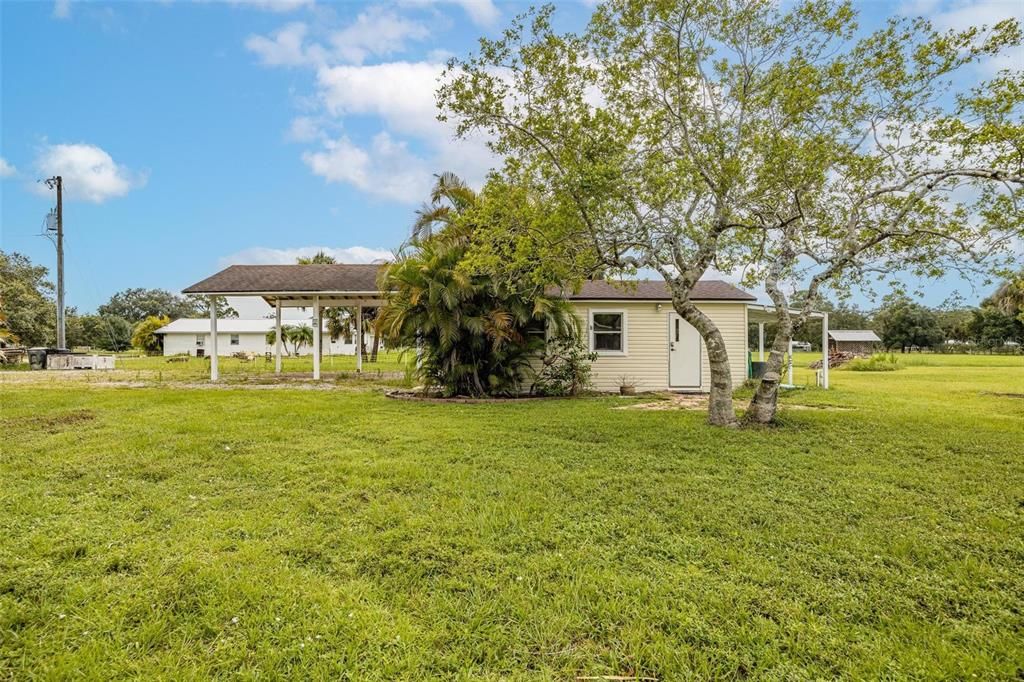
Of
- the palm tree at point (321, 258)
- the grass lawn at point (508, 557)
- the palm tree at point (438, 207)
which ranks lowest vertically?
the grass lawn at point (508, 557)

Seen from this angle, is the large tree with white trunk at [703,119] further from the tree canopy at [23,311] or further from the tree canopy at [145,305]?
the tree canopy at [145,305]

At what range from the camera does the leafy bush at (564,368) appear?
11.5 meters

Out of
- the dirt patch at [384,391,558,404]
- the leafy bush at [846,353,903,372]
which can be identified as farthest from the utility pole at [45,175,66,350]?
the leafy bush at [846,353,903,372]

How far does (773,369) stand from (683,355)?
5.38 metres

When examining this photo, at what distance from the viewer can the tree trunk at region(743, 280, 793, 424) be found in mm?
7363

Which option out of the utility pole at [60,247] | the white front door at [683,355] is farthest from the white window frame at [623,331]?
the utility pole at [60,247]

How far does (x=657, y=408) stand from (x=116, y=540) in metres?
8.19

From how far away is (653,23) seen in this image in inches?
275

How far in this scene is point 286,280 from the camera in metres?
14.3

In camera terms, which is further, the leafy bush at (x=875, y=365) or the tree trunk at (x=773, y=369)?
the leafy bush at (x=875, y=365)

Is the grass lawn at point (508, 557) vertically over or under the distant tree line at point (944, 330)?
under

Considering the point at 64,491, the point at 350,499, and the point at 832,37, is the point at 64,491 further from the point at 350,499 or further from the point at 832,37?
the point at 832,37

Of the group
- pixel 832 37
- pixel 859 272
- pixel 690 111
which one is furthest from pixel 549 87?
pixel 859 272

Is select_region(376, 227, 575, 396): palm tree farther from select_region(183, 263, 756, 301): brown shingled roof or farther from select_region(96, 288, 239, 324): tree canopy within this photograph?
select_region(96, 288, 239, 324): tree canopy
